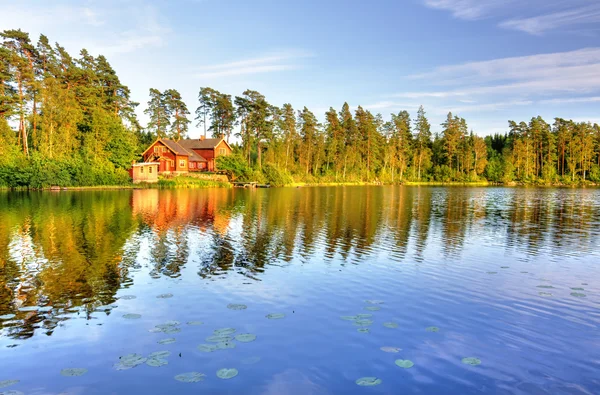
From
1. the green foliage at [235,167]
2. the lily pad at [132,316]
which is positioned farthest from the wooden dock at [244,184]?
the lily pad at [132,316]

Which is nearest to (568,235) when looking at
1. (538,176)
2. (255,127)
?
(255,127)

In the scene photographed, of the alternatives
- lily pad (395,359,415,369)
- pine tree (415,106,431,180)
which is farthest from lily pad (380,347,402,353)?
pine tree (415,106,431,180)

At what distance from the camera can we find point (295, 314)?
427 inches

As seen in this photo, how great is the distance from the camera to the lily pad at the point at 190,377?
7.34 m

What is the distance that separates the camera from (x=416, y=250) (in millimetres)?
19625

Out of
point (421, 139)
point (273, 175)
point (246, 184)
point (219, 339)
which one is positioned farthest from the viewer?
point (421, 139)

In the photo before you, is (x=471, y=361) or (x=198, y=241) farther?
(x=198, y=241)

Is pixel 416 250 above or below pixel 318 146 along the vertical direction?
below

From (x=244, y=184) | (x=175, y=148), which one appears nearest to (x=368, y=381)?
(x=244, y=184)

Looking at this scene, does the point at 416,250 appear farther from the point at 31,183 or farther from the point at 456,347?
the point at 31,183

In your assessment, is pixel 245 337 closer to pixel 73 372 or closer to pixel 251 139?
pixel 73 372

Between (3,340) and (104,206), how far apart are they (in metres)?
29.8

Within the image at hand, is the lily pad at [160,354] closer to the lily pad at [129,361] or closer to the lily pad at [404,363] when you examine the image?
the lily pad at [129,361]

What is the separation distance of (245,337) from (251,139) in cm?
8567
